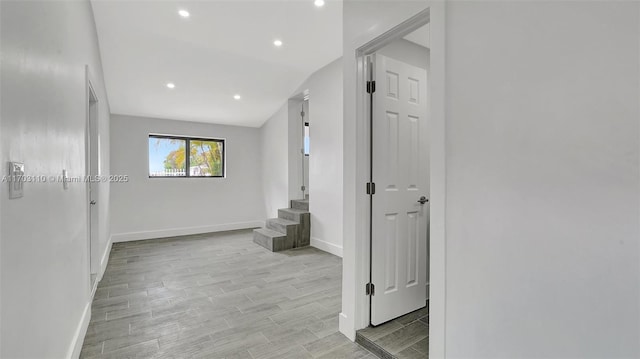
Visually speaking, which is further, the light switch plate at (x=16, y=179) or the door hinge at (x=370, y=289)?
the door hinge at (x=370, y=289)

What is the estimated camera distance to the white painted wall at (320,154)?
432cm

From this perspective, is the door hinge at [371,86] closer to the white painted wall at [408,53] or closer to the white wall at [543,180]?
the white painted wall at [408,53]

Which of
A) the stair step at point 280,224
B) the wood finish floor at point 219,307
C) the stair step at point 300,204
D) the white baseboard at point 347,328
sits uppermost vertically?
the stair step at point 300,204

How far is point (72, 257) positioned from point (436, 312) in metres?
2.28

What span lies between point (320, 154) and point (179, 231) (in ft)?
10.8

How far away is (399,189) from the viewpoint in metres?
2.27

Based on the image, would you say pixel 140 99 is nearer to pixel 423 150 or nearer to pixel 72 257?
pixel 72 257

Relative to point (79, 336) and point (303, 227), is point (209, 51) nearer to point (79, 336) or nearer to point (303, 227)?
point (303, 227)

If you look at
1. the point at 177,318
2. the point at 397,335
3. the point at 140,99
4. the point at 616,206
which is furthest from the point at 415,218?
the point at 140,99

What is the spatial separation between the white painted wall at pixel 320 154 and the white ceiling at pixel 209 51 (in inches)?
10.7

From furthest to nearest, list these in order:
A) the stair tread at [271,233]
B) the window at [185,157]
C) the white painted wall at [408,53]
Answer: the window at [185,157] < the stair tread at [271,233] < the white painted wall at [408,53]

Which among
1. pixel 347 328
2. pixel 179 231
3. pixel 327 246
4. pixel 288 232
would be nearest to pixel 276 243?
pixel 288 232

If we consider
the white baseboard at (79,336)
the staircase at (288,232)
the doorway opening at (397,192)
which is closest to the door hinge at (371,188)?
the doorway opening at (397,192)

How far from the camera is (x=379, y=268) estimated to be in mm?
2154
